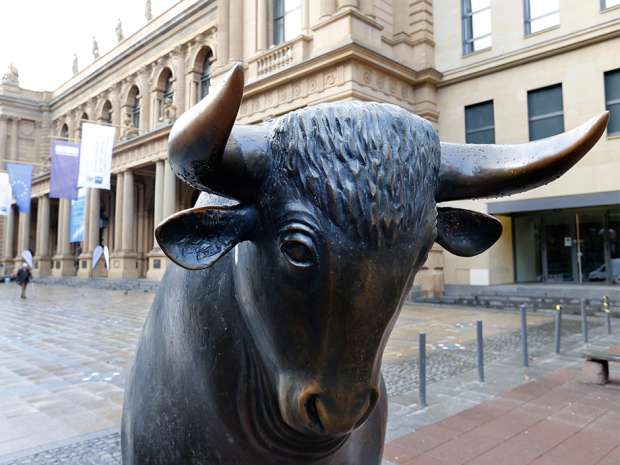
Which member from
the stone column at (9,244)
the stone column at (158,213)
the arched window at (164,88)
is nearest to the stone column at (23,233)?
the stone column at (9,244)

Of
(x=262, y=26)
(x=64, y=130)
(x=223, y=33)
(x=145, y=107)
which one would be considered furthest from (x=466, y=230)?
(x=64, y=130)

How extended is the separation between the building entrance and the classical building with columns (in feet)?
20.8

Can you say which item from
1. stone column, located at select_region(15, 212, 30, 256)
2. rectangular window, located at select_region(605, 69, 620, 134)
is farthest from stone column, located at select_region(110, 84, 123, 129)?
rectangular window, located at select_region(605, 69, 620, 134)

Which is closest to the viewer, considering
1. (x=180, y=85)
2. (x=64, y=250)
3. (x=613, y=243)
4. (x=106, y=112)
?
(x=613, y=243)

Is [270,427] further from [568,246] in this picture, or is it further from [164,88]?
[164,88]

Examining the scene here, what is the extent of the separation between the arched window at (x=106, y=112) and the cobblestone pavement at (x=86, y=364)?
961 inches

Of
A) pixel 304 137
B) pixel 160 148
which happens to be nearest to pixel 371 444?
pixel 304 137

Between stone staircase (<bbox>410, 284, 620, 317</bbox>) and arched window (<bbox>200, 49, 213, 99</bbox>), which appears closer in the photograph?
stone staircase (<bbox>410, 284, 620, 317</bbox>)

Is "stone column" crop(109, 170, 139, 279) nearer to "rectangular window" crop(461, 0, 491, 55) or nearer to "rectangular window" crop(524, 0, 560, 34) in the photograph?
"rectangular window" crop(461, 0, 491, 55)

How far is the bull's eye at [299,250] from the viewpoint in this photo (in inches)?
39.4

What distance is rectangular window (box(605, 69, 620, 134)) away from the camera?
15625 mm

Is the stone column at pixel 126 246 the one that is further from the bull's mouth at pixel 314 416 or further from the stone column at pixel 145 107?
the bull's mouth at pixel 314 416

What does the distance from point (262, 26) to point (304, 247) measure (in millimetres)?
21438

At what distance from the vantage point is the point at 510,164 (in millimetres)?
1264
